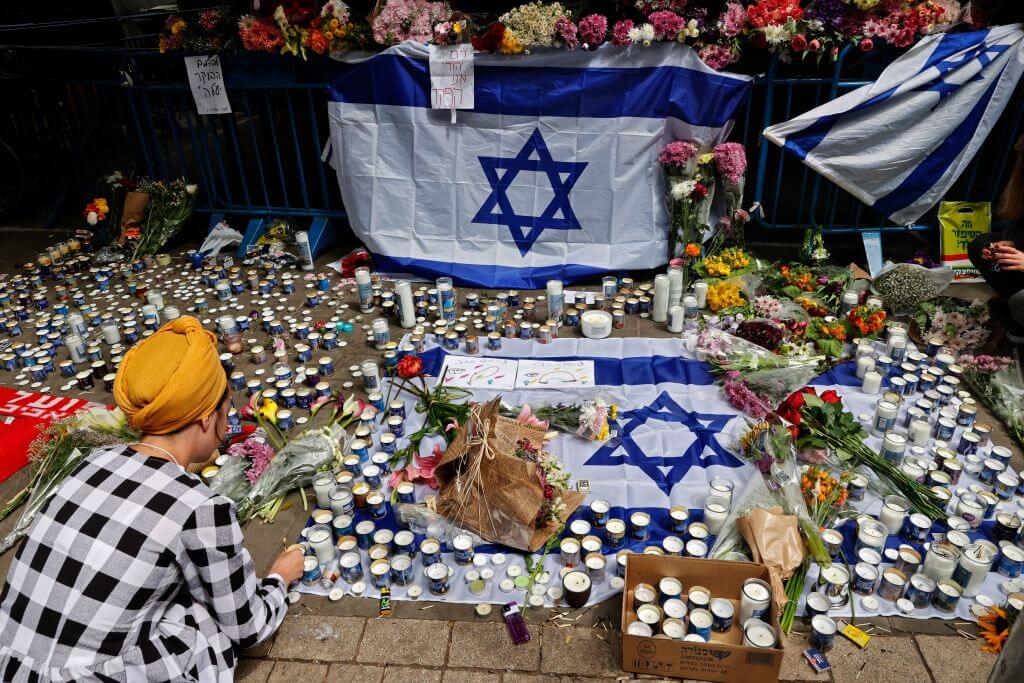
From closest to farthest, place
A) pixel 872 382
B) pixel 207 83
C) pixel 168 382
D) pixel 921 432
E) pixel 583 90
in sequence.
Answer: pixel 168 382
pixel 921 432
pixel 872 382
pixel 583 90
pixel 207 83

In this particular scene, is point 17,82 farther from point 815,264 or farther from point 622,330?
point 815,264

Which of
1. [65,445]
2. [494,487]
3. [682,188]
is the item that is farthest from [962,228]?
[65,445]

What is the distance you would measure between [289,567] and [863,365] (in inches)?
139

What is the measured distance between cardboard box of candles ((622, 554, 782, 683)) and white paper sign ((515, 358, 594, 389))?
5.80 feet

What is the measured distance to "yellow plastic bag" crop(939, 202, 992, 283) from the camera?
5461 millimetres

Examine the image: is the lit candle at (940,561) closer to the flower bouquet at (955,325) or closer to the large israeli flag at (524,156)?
Result: the flower bouquet at (955,325)

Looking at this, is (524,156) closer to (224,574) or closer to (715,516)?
(715,516)

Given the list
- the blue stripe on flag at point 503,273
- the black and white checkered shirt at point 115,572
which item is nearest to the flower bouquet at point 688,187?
the blue stripe on flag at point 503,273

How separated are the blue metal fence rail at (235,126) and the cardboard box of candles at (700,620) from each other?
12.9ft

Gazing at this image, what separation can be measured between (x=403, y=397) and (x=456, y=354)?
620mm

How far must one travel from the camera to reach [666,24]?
5.00m

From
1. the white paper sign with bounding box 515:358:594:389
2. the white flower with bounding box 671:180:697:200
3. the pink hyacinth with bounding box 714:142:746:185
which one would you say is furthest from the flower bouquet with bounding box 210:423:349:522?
the pink hyacinth with bounding box 714:142:746:185

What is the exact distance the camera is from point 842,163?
205 inches

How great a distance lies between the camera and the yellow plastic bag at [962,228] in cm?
546
